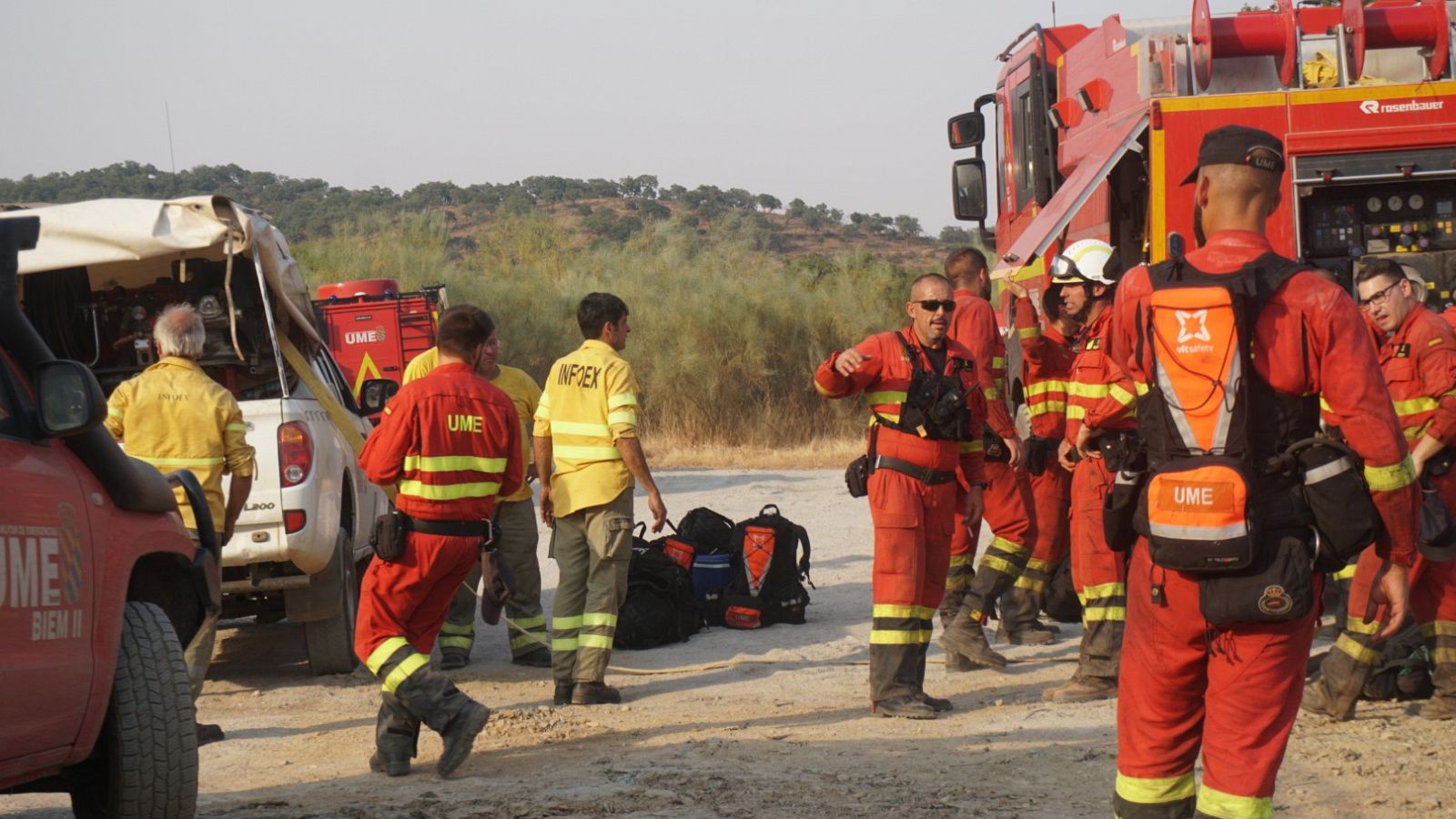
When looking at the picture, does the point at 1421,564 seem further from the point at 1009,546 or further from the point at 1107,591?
the point at 1009,546

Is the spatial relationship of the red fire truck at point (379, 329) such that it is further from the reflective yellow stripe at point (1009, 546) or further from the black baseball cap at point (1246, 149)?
the black baseball cap at point (1246, 149)

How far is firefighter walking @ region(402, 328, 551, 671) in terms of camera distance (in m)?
9.85

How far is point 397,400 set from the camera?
7148 millimetres

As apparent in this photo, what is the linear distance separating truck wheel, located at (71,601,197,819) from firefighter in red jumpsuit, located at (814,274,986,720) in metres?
3.45

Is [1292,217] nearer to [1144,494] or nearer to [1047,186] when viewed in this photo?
[1047,186]

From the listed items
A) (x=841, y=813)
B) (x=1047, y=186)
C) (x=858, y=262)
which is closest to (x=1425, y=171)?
(x=1047, y=186)

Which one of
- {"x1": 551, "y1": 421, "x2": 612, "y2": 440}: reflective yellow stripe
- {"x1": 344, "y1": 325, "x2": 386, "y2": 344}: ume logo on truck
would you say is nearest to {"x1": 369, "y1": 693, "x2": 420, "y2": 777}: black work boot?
{"x1": 551, "y1": 421, "x2": 612, "y2": 440}: reflective yellow stripe

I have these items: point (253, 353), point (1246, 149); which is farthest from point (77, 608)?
point (253, 353)

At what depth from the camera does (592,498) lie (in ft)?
28.7

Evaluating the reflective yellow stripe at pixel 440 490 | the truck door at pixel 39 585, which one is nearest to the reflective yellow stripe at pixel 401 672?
the reflective yellow stripe at pixel 440 490

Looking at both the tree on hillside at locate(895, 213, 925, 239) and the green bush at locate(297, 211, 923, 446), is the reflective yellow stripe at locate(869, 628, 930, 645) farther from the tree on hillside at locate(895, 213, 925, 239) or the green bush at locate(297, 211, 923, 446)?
the tree on hillside at locate(895, 213, 925, 239)

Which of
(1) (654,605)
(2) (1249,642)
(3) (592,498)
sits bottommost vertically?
(1) (654,605)

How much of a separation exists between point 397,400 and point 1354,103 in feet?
17.2

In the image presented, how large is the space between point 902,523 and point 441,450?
86.0 inches
